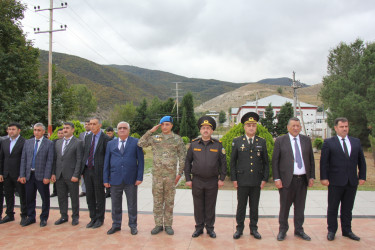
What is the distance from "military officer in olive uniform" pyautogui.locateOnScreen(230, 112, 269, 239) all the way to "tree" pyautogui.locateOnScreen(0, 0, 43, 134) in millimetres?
14132

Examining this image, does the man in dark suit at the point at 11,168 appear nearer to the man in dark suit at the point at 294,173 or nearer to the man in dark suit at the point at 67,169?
the man in dark suit at the point at 67,169

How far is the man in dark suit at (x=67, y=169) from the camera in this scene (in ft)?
15.6

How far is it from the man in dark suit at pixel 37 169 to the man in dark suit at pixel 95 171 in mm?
694

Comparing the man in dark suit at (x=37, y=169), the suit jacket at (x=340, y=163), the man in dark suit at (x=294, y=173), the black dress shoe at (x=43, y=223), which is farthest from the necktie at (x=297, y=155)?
the black dress shoe at (x=43, y=223)

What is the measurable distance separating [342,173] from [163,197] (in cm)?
272

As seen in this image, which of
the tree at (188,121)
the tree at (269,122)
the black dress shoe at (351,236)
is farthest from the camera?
the tree at (188,121)

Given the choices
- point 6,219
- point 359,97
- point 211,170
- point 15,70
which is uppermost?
point 15,70

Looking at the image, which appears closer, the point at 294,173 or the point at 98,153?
the point at 294,173

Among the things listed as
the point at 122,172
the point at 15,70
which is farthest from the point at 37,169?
the point at 15,70

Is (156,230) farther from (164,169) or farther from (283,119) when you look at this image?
(283,119)

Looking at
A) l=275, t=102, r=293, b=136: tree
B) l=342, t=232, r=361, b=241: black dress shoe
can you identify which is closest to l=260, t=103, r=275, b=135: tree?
l=275, t=102, r=293, b=136: tree

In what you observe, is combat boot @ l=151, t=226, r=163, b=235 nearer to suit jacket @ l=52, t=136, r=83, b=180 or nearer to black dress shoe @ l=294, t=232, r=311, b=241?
suit jacket @ l=52, t=136, r=83, b=180

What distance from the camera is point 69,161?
4.75 metres

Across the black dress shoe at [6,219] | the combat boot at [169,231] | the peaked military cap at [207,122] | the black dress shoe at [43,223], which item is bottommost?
the black dress shoe at [6,219]
